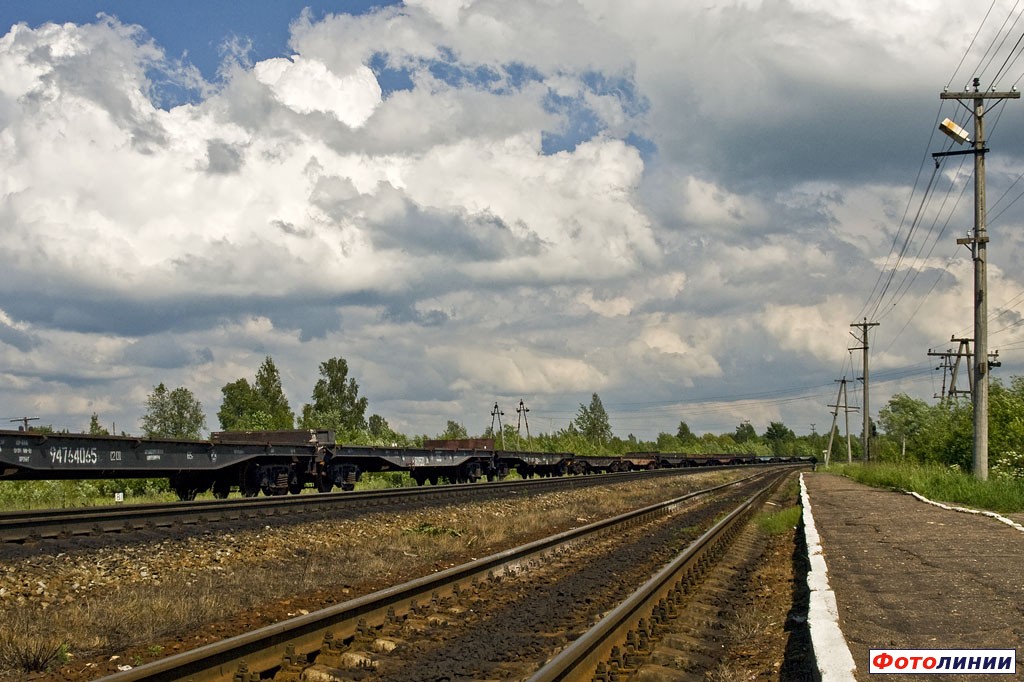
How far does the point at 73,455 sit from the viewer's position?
59.2ft

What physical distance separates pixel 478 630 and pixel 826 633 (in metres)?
3.11

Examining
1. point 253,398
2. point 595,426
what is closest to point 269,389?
point 253,398

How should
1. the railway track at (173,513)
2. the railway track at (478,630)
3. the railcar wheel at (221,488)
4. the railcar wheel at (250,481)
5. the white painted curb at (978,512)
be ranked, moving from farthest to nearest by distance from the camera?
the railcar wheel at (221,488), the railcar wheel at (250,481), the white painted curb at (978,512), the railway track at (173,513), the railway track at (478,630)

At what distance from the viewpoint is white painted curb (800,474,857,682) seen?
6117mm

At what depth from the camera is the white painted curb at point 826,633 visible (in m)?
6.12

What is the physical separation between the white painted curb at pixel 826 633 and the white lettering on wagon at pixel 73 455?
13.5 metres

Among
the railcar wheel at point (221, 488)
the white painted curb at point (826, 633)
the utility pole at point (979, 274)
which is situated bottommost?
the railcar wheel at point (221, 488)

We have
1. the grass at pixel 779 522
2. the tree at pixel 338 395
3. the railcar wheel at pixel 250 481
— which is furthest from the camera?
the tree at pixel 338 395

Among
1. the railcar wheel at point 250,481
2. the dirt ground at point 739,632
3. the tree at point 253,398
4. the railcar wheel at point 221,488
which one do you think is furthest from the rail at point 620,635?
the tree at point 253,398

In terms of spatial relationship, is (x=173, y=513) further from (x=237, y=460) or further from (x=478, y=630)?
(x=478, y=630)

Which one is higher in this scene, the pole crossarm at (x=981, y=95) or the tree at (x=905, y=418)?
the pole crossarm at (x=981, y=95)

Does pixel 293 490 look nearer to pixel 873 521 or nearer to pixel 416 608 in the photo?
pixel 873 521

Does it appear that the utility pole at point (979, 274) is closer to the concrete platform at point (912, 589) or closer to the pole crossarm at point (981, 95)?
the pole crossarm at point (981, 95)

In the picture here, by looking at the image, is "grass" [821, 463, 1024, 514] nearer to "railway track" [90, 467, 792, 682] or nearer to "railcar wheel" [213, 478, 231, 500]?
"railway track" [90, 467, 792, 682]
